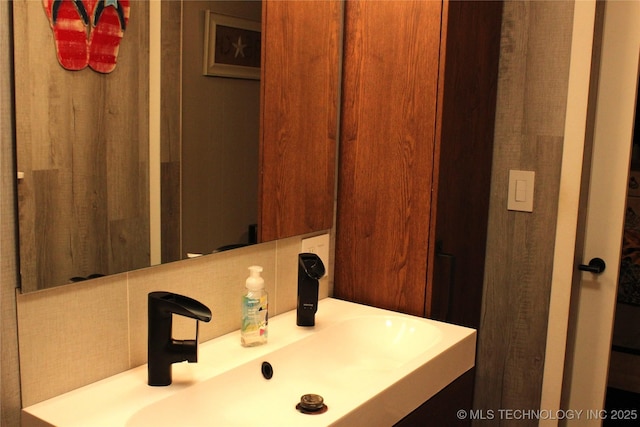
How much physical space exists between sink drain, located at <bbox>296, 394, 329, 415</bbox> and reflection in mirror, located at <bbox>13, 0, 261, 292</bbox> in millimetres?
411

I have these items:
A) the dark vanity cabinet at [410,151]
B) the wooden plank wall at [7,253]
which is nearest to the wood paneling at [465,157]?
the dark vanity cabinet at [410,151]

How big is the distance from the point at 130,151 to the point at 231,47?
0.39 meters

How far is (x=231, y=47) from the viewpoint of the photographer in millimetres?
1516

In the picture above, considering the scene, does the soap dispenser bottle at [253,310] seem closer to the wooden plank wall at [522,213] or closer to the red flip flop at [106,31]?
the red flip flop at [106,31]

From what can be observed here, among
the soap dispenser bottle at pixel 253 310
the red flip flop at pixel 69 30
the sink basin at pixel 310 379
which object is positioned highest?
the red flip flop at pixel 69 30

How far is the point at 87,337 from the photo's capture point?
1220 mm

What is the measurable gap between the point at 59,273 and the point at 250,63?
693mm

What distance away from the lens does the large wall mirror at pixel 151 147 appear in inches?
43.8

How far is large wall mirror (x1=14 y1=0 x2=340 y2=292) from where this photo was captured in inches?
43.8

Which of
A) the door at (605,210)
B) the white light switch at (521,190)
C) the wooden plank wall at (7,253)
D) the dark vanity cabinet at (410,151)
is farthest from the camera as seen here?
the white light switch at (521,190)

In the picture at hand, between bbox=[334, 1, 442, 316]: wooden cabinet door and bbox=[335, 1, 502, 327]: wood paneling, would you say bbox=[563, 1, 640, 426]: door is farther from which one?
bbox=[334, 1, 442, 316]: wooden cabinet door

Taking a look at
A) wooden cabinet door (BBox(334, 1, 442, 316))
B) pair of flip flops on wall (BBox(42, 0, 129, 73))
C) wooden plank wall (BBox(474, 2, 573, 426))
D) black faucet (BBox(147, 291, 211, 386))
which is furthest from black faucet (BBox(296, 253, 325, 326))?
wooden plank wall (BBox(474, 2, 573, 426))

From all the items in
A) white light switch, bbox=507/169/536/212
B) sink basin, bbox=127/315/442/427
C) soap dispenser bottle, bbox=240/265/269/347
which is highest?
white light switch, bbox=507/169/536/212

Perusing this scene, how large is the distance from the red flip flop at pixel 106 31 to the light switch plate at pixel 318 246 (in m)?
0.77
